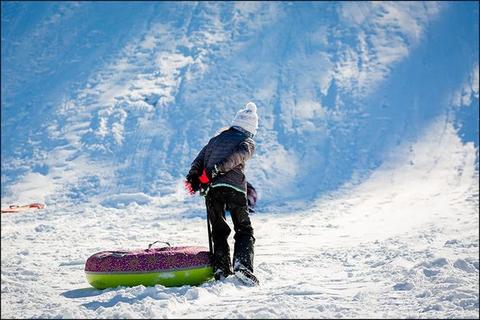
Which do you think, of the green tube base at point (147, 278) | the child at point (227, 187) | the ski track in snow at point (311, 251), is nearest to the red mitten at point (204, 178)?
the child at point (227, 187)

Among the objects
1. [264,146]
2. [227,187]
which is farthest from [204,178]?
[264,146]

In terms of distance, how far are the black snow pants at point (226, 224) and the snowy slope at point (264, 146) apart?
35 centimetres

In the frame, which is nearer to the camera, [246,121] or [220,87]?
[246,121]

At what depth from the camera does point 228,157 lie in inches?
208

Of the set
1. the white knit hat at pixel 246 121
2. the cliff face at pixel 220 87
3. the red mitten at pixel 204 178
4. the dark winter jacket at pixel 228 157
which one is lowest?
the red mitten at pixel 204 178

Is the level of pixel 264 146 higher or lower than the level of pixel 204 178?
higher

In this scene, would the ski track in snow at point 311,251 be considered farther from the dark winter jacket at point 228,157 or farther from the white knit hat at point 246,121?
the white knit hat at point 246,121

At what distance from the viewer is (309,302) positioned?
431cm

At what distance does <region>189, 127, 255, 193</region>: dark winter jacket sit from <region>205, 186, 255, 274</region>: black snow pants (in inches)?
3.2

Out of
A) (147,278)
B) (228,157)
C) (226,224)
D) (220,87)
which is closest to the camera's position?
(147,278)

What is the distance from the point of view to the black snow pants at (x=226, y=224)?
5.34m

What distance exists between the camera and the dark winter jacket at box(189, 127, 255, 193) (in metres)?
5.30

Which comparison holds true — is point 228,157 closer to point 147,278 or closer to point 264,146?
point 147,278

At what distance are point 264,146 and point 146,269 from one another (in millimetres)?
10427
